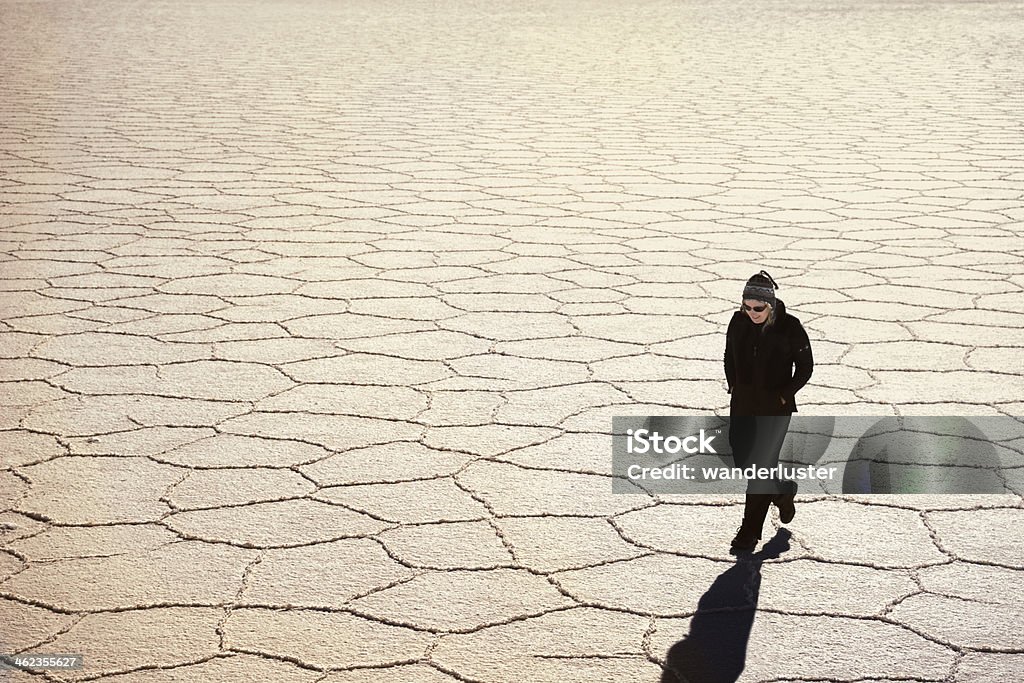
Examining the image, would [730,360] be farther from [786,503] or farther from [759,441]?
[786,503]

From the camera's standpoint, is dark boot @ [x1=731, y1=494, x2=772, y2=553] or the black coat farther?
dark boot @ [x1=731, y1=494, x2=772, y2=553]

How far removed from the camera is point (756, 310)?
1847mm

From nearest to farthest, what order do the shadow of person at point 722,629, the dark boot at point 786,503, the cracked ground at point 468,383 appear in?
the shadow of person at point 722,629 → the cracked ground at point 468,383 → the dark boot at point 786,503

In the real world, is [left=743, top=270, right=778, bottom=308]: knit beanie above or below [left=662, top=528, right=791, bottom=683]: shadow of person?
above

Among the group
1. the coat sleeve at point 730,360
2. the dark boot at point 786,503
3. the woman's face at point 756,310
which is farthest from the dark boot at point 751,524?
the woman's face at point 756,310

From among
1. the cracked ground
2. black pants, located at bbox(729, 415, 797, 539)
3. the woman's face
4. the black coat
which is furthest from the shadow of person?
the woman's face

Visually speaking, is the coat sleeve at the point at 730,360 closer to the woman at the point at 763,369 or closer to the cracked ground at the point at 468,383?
the woman at the point at 763,369

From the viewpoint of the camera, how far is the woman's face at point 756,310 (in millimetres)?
1835

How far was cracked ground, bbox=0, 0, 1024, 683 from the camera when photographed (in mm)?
1950

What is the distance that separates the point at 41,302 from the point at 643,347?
5.64ft

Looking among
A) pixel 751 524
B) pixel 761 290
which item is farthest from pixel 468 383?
pixel 761 290

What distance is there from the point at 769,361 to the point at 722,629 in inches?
15.7

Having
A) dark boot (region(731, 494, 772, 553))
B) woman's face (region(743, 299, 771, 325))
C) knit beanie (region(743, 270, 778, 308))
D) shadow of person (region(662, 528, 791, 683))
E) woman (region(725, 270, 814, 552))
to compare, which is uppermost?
knit beanie (region(743, 270, 778, 308))

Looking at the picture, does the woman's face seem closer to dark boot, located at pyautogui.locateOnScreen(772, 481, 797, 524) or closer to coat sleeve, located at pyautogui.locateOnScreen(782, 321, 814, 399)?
coat sleeve, located at pyautogui.locateOnScreen(782, 321, 814, 399)
